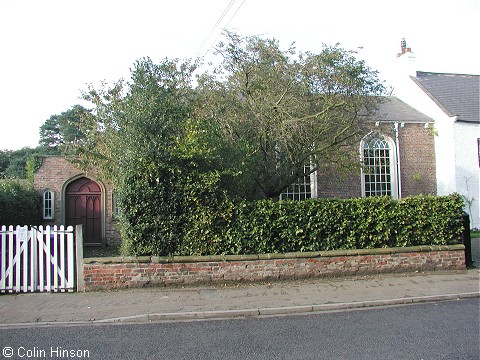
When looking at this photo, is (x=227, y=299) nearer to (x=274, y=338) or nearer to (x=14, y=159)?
(x=274, y=338)

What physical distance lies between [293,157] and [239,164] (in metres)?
2.31

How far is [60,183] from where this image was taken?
16.6m

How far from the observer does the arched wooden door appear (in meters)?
16.8

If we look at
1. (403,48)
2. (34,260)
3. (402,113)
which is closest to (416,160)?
(402,113)

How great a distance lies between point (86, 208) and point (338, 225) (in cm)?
1065

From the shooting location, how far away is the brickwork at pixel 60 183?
1650cm

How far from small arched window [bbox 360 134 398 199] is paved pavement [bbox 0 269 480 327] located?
942cm

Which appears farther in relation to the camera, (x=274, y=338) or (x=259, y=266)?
(x=259, y=266)

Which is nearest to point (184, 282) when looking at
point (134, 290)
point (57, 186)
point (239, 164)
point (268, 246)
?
point (134, 290)

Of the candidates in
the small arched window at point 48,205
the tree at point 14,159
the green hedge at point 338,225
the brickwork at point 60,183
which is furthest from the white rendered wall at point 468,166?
the tree at point 14,159

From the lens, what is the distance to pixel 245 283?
9.90 m

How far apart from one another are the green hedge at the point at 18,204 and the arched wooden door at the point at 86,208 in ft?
3.92

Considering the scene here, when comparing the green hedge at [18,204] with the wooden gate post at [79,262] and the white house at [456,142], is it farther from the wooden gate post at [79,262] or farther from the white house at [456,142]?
Result: the white house at [456,142]

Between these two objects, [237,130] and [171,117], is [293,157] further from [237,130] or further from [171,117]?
[171,117]
